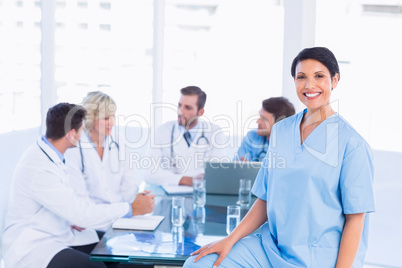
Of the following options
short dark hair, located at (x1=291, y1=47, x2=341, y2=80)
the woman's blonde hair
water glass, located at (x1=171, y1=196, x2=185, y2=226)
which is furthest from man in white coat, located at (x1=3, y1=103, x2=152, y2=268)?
short dark hair, located at (x1=291, y1=47, x2=341, y2=80)

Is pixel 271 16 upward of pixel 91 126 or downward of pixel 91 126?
upward

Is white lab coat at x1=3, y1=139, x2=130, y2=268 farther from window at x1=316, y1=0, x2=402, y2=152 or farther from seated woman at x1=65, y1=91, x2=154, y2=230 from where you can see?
window at x1=316, y1=0, x2=402, y2=152

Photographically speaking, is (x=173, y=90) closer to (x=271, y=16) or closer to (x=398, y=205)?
(x=271, y=16)

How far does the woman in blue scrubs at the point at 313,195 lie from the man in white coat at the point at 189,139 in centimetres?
166

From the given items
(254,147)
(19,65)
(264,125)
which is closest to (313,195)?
(264,125)

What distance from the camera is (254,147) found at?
3328 mm

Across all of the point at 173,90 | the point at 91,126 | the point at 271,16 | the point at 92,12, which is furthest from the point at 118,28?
the point at 91,126

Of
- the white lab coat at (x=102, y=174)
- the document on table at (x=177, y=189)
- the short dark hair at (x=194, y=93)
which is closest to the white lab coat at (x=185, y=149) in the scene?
the short dark hair at (x=194, y=93)

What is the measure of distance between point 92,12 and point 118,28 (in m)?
0.27

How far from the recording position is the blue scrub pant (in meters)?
1.61

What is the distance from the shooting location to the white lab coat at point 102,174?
8.70ft

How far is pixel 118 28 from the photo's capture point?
424 cm

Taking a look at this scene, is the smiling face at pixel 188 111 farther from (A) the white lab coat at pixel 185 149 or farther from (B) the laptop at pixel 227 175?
(B) the laptop at pixel 227 175

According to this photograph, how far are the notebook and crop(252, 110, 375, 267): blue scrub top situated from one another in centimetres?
58
